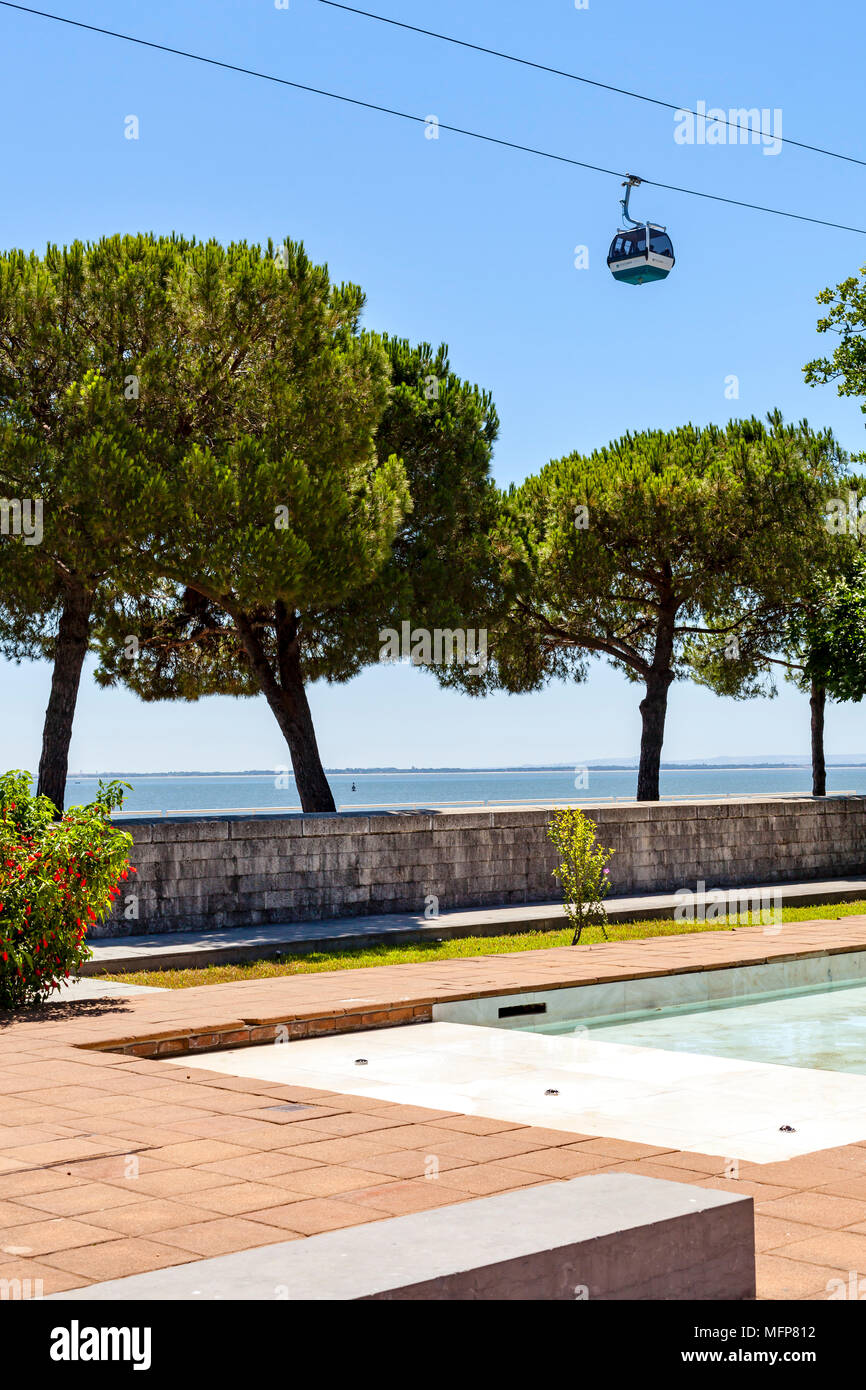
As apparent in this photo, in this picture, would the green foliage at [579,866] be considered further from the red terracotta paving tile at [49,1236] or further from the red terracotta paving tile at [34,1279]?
the red terracotta paving tile at [34,1279]

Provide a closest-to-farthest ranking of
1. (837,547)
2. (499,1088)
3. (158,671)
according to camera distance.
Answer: (499,1088), (158,671), (837,547)

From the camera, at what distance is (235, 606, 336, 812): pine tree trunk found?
20250mm

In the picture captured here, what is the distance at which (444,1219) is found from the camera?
3369 mm

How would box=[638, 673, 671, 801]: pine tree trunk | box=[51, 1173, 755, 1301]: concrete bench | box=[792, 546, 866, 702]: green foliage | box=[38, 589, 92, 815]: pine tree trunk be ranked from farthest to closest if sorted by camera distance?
box=[638, 673, 671, 801]: pine tree trunk → box=[792, 546, 866, 702]: green foliage → box=[38, 589, 92, 815]: pine tree trunk → box=[51, 1173, 755, 1301]: concrete bench

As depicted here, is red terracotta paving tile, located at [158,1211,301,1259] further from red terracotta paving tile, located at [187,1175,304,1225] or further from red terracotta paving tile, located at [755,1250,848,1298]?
red terracotta paving tile, located at [755,1250,848,1298]

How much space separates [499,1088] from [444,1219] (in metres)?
4.06

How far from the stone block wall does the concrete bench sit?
10848 mm

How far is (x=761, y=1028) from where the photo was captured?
33.5 feet

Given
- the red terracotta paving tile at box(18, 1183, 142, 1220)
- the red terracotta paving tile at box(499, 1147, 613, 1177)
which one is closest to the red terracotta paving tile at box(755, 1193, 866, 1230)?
the red terracotta paving tile at box(499, 1147, 613, 1177)

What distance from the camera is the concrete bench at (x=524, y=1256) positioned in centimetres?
294

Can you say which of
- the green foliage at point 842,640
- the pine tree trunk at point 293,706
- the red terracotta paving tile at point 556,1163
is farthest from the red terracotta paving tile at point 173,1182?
the green foliage at point 842,640

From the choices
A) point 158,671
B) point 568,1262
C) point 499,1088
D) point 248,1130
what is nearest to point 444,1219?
point 568,1262

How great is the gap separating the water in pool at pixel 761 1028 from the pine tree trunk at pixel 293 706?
406 inches
